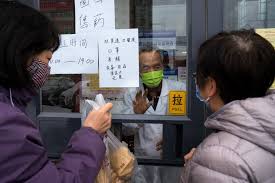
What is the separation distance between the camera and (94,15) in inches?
84.9

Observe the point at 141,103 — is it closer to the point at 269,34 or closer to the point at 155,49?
the point at 155,49

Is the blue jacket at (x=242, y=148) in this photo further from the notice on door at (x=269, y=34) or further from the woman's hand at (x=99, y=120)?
the notice on door at (x=269, y=34)

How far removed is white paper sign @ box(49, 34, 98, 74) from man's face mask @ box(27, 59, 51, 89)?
1.92 ft

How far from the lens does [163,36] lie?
7.04ft

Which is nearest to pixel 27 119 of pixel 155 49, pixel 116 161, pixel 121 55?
pixel 116 161

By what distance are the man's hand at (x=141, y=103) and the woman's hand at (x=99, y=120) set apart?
49 centimetres

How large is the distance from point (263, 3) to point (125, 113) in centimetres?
91

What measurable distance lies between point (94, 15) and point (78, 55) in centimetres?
23

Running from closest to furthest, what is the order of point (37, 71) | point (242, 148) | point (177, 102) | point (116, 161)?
point (242, 148)
point (37, 71)
point (116, 161)
point (177, 102)

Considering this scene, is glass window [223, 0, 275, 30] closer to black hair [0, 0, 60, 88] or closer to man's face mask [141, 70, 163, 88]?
man's face mask [141, 70, 163, 88]

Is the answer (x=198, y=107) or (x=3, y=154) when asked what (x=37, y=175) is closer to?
(x=3, y=154)

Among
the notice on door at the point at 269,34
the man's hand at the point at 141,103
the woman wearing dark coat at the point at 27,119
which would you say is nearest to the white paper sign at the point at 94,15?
the man's hand at the point at 141,103

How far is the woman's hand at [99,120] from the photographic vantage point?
164 centimetres

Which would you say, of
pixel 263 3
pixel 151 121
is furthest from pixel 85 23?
pixel 263 3
